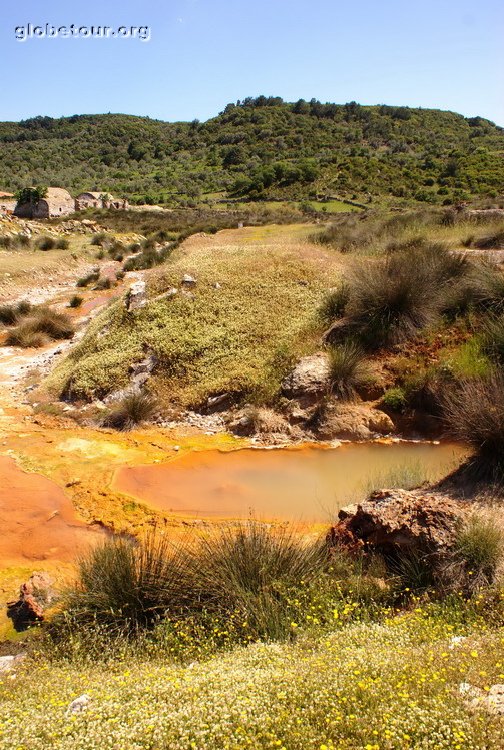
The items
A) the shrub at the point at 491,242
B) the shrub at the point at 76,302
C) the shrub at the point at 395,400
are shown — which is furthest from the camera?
the shrub at the point at 76,302

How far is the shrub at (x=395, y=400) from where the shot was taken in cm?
856

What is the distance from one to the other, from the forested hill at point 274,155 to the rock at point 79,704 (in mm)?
38372

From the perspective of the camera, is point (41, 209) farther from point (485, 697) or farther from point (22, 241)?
point (485, 697)

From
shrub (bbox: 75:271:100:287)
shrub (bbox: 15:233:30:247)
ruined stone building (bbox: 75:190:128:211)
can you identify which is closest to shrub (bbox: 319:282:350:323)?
shrub (bbox: 75:271:100:287)

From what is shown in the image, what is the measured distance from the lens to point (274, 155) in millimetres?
70438

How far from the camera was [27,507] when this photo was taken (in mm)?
6703

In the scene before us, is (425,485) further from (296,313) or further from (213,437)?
(296,313)

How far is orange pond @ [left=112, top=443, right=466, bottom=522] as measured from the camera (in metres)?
6.57

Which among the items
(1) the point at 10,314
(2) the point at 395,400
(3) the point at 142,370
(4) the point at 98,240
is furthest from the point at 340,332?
(4) the point at 98,240

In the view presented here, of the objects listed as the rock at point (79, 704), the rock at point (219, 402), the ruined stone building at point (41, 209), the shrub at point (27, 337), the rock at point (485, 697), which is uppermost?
the ruined stone building at point (41, 209)

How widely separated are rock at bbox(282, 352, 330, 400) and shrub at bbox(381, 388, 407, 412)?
3.28 feet

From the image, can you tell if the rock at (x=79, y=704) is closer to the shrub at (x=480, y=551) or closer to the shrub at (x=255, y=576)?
the shrub at (x=255, y=576)

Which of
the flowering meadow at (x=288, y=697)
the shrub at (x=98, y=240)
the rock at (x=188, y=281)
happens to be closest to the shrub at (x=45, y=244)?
the shrub at (x=98, y=240)

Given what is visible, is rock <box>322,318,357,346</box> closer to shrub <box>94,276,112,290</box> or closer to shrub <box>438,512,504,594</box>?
shrub <box>438,512,504,594</box>
